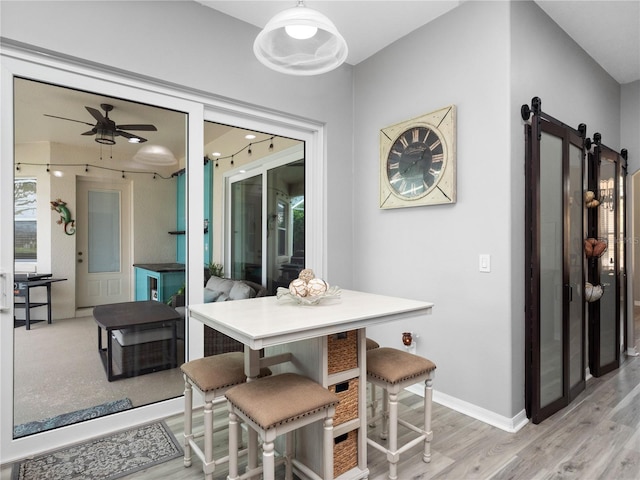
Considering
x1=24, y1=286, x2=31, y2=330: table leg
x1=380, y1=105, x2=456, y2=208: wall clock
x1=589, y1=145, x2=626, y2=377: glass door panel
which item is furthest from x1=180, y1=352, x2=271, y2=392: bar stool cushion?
x1=589, y1=145, x2=626, y2=377: glass door panel

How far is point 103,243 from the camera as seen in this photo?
241 cm

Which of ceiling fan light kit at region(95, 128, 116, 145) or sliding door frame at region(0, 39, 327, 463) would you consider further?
ceiling fan light kit at region(95, 128, 116, 145)

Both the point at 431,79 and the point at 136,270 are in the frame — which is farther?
the point at 431,79

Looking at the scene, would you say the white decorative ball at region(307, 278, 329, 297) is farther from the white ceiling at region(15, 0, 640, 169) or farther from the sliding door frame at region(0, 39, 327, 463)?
the white ceiling at region(15, 0, 640, 169)

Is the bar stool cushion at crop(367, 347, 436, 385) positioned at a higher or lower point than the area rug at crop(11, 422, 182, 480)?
higher

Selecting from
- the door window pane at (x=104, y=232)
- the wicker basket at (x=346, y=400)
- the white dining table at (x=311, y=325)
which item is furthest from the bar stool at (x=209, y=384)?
the door window pane at (x=104, y=232)

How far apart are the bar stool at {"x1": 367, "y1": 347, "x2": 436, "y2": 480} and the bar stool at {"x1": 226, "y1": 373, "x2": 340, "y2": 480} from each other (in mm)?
384

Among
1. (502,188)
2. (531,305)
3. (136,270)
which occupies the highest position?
(502,188)

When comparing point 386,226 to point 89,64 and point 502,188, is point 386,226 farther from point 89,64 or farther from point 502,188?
point 89,64

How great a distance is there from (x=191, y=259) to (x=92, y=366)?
906 millimetres

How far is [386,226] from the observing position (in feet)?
10.7

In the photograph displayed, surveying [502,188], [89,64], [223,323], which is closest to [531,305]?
[502,188]

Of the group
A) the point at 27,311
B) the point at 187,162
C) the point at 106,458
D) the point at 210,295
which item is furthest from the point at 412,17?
the point at 106,458

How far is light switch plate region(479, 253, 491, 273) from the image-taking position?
8.23 feet
